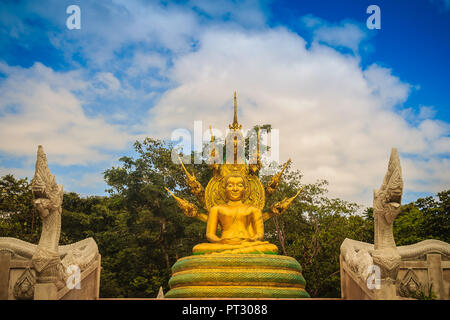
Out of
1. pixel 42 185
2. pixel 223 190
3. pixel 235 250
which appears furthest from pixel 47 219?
pixel 223 190

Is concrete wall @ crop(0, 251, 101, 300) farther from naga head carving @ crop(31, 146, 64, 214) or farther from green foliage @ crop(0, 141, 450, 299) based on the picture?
green foliage @ crop(0, 141, 450, 299)

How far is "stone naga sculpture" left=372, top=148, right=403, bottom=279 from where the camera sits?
30.4 ft

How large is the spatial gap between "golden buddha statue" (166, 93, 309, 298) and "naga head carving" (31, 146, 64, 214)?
12.0 feet

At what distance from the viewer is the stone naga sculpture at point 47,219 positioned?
973 cm

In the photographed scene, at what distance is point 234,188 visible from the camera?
14508mm

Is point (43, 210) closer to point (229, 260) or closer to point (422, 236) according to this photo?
point (229, 260)

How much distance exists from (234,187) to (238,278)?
3650mm

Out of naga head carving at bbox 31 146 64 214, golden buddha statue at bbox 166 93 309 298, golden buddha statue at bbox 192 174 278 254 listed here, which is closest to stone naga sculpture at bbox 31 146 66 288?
naga head carving at bbox 31 146 64 214

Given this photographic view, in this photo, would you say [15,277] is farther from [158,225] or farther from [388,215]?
[158,225]

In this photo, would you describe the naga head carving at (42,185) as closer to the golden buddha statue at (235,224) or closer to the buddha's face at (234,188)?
the golden buddha statue at (235,224)

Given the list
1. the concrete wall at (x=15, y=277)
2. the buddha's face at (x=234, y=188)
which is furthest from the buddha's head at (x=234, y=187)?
the concrete wall at (x=15, y=277)

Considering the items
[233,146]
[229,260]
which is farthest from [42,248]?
[233,146]
